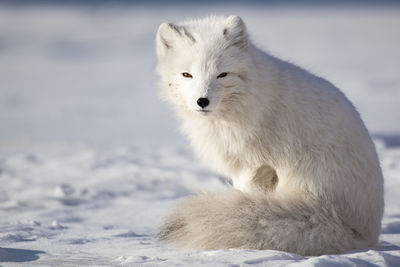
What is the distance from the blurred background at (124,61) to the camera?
27.7 feet

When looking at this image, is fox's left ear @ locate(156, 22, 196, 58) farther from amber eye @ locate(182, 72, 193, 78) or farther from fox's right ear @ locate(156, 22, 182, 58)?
amber eye @ locate(182, 72, 193, 78)

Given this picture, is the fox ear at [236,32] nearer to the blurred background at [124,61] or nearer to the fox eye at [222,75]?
the fox eye at [222,75]

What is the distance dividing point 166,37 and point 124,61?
12.7 m

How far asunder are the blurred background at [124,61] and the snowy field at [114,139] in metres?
0.04

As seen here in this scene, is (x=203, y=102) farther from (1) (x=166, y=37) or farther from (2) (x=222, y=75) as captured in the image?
(1) (x=166, y=37)

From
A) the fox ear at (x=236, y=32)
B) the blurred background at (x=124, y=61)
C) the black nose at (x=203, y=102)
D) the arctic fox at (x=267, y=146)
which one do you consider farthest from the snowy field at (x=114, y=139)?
the black nose at (x=203, y=102)

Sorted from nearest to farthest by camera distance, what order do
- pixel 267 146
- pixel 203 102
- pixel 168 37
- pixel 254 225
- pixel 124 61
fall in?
1. pixel 254 225
2. pixel 203 102
3. pixel 267 146
4. pixel 168 37
5. pixel 124 61

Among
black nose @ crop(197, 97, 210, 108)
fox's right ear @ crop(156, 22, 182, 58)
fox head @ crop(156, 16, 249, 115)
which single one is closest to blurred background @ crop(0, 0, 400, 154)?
fox's right ear @ crop(156, 22, 182, 58)

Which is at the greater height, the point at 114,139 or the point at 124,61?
the point at 124,61

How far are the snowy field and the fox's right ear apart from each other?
1.66 feet

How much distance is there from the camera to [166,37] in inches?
131

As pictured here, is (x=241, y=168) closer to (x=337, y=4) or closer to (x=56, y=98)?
(x=56, y=98)

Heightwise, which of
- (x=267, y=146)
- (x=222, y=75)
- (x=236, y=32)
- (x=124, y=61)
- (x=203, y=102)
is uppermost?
(x=124, y=61)

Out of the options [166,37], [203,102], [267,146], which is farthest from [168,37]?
[267,146]
